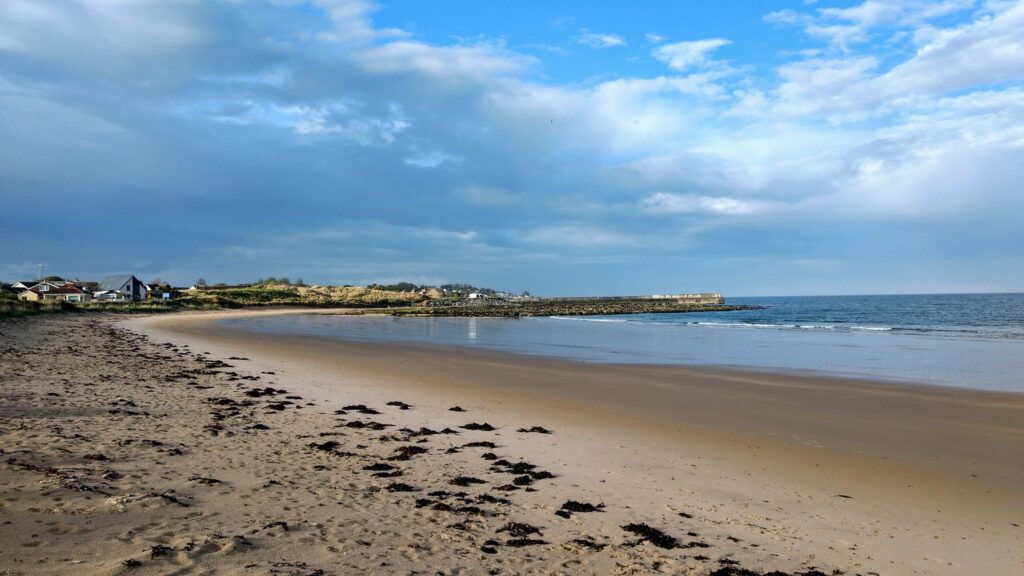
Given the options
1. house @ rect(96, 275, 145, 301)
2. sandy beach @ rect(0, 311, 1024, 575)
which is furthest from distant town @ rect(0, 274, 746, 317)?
sandy beach @ rect(0, 311, 1024, 575)

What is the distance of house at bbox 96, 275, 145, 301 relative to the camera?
8106cm

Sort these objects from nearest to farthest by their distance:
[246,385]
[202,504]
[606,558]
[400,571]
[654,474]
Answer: [400,571] → [606,558] → [202,504] → [654,474] → [246,385]

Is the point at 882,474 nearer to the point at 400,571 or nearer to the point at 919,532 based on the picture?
the point at 919,532

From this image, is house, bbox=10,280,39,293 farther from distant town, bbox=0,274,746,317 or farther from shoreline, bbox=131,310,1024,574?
shoreline, bbox=131,310,1024,574

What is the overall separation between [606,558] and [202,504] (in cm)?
340

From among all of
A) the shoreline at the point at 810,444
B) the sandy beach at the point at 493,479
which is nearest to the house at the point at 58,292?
the shoreline at the point at 810,444

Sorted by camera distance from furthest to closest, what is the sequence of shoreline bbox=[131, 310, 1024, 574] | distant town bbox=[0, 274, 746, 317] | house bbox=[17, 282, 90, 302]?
house bbox=[17, 282, 90, 302]
distant town bbox=[0, 274, 746, 317]
shoreline bbox=[131, 310, 1024, 574]

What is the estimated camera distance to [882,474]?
750cm

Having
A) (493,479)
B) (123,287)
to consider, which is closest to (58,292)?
(123,287)

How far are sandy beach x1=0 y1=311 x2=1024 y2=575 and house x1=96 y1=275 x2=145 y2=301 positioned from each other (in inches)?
3134

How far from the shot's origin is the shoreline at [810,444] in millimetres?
5602

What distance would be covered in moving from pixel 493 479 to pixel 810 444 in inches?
203

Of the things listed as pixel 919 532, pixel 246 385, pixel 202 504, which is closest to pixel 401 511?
pixel 202 504

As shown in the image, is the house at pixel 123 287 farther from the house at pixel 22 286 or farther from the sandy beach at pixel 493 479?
the sandy beach at pixel 493 479
